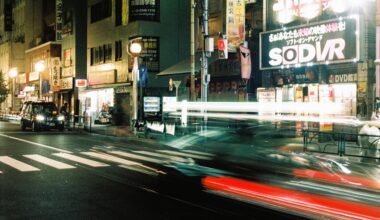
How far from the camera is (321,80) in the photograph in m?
23.2

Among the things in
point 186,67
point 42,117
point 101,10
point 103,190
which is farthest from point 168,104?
point 103,190

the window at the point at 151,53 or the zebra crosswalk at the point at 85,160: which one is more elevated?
the window at the point at 151,53

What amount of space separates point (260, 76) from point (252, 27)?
3.10m

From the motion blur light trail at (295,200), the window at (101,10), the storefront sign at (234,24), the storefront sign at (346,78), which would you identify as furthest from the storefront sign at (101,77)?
the motion blur light trail at (295,200)

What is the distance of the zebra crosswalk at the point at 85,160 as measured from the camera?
15148mm

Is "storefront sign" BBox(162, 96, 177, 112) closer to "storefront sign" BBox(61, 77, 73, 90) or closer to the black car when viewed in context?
the black car

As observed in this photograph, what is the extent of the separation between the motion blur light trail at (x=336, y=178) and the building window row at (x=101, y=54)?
37.9 metres

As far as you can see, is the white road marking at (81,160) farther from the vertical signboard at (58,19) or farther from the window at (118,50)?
the vertical signboard at (58,19)

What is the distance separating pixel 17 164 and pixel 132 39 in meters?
22.5

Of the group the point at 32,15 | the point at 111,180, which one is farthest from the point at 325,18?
the point at 32,15

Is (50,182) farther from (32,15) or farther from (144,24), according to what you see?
(32,15)

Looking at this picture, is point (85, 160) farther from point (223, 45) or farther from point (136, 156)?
point (223, 45)

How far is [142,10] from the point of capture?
37906 millimetres

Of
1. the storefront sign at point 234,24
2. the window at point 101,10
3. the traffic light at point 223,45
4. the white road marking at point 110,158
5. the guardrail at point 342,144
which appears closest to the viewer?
the guardrail at point 342,144
